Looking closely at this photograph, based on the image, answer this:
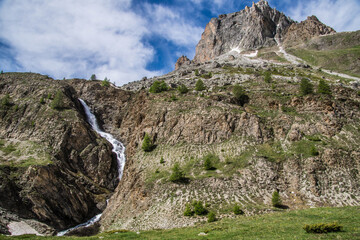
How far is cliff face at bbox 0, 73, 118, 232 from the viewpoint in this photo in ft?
184

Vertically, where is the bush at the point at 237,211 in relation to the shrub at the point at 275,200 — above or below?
below

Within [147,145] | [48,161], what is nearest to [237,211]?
[147,145]

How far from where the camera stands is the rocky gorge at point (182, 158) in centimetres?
4725

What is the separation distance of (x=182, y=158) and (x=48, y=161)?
4047cm

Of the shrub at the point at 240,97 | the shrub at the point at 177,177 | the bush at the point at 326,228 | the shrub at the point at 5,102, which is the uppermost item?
the shrub at the point at 5,102

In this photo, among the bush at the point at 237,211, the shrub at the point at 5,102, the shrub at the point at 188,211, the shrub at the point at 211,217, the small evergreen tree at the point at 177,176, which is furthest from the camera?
the shrub at the point at 5,102

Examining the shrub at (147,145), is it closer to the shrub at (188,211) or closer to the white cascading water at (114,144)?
the white cascading water at (114,144)

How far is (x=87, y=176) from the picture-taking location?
7506 cm

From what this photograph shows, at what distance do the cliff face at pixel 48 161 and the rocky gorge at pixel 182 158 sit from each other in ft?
1.08

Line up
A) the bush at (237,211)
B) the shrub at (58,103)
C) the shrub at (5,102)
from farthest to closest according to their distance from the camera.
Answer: the shrub at (5,102) < the shrub at (58,103) < the bush at (237,211)

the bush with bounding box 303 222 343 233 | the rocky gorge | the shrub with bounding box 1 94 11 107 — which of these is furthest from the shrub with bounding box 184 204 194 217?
the shrub with bounding box 1 94 11 107

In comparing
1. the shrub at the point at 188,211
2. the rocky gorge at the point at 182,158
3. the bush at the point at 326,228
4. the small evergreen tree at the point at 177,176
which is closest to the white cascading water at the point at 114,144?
the rocky gorge at the point at 182,158

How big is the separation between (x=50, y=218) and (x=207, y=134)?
4665cm

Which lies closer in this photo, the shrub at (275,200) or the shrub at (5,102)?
the shrub at (275,200)
